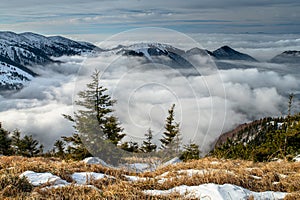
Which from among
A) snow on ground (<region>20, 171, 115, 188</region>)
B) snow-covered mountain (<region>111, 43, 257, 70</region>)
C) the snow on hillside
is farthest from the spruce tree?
the snow on hillside

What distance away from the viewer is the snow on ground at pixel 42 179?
6.18 metres

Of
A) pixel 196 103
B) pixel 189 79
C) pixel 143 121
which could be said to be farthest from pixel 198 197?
pixel 143 121

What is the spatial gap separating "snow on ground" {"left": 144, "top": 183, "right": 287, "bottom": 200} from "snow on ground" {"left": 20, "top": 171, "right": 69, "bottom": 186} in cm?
205

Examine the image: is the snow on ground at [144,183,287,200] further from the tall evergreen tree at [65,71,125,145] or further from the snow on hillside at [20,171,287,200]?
the tall evergreen tree at [65,71,125,145]

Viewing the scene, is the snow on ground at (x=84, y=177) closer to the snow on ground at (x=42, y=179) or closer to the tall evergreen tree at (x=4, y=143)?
the snow on ground at (x=42, y=179)

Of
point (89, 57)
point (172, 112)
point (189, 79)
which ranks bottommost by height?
point (172, 112)

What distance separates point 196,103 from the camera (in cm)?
1600

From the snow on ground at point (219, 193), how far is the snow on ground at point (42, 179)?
6.74 ft

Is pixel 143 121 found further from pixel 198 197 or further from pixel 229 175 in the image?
pixel 198 197

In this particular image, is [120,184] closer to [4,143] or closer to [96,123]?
[96,123]

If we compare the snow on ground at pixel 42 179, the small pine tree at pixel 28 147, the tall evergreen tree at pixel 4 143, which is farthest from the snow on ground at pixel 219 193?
the small pine tree at pixel 28 147

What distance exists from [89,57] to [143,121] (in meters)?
6.26

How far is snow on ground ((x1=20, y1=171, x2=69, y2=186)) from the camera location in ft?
20.3

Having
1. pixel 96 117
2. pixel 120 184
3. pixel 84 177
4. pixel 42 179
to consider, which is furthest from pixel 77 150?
pixel 120 184
